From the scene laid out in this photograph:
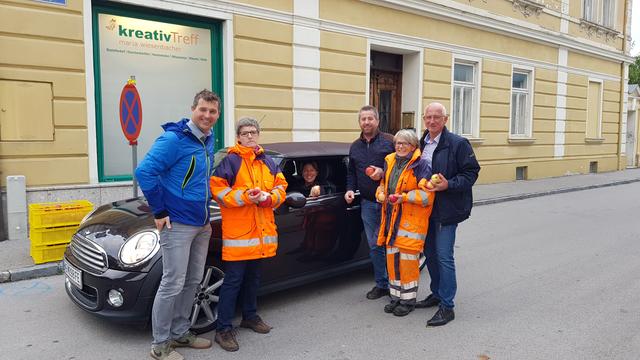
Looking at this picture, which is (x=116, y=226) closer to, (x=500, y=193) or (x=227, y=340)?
(x=227, y=340)

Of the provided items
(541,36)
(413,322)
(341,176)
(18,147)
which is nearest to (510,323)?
(413,322)

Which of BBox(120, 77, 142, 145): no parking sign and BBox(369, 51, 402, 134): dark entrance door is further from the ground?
BBox(369, 51, 402, 134): dark entrance door

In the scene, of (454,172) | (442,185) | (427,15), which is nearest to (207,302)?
(442,185)

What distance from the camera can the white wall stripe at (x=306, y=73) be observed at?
10.3 m

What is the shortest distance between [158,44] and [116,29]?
77 centimetres

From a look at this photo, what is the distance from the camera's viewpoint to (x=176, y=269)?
3510 millimetres

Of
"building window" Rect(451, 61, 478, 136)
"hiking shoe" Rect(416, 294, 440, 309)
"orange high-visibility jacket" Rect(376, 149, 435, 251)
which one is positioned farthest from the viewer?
"building window" Rect(451, 61, 478, 136)

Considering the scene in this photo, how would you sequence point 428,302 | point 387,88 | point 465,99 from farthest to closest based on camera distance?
point 465,99
point 387,88
point 428,302

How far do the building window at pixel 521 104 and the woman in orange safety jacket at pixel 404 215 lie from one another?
12.9 metres

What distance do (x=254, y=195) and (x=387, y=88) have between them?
10124 millimetres

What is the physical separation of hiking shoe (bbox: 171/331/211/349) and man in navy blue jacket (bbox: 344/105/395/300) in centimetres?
181

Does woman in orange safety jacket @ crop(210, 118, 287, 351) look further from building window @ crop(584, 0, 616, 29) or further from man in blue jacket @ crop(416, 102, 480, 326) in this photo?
building window @ crop(584, 0, 616, 29)

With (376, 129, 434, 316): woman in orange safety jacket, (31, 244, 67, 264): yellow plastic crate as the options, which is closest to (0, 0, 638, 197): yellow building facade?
(31, 244, 67, 264): yellow plastic crate

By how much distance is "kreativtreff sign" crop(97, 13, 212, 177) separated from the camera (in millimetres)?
8398
